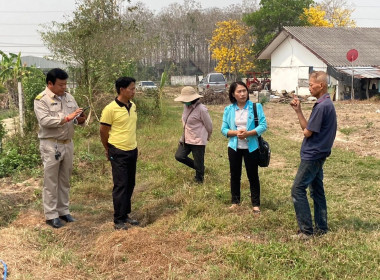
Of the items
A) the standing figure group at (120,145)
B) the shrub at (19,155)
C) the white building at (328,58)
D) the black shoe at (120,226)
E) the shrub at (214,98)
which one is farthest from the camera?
the white building at (328,58)

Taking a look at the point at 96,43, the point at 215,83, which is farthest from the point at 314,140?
the point at 215,83

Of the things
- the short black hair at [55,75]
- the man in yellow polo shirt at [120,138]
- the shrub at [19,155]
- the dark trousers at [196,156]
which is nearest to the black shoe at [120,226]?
the man in yellow polo shirt at [120,138]

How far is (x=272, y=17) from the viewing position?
3744 cm

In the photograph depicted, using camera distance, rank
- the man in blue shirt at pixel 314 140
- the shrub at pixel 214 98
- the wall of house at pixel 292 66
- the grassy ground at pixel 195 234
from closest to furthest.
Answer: the grassy ground at pixel 195 234
the man in blue shirt at pixel 314 140
the shrub at pixel 214 98
the wall of house at pixel 292 66

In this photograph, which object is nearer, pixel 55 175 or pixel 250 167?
pixel 55 175

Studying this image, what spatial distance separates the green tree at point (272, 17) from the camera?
3700 centimetres

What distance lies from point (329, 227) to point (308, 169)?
85cm

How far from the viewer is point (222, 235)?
14.4 ft

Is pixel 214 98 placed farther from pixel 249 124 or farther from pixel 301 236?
pixel 301 236

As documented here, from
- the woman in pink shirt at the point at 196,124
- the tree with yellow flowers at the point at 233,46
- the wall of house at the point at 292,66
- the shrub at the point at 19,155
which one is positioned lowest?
the shrub at the point at 19,155

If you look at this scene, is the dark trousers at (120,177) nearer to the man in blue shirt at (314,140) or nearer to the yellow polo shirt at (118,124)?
the yellow polo shirt at (118,124)

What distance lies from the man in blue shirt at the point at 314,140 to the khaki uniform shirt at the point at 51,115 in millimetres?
2592

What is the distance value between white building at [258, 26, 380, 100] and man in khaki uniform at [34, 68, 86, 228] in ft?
72.3

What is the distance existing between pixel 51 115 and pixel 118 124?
78 centimetres
